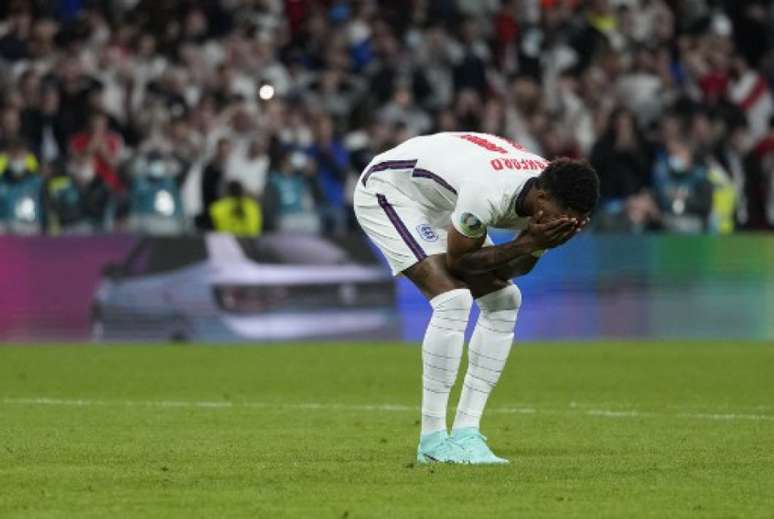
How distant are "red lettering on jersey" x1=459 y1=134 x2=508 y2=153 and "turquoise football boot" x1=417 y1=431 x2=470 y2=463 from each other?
4.98ft

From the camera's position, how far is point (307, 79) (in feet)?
84.3

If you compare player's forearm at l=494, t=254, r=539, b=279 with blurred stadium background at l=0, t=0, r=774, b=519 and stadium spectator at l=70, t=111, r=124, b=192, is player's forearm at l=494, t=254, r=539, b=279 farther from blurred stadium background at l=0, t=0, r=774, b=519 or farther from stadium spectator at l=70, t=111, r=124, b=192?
stadium spectator at l=70, t=111, r=124, b=192

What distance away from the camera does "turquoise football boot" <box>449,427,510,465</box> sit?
10.5 m

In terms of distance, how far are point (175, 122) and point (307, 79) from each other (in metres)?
2.85

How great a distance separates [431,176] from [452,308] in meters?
0.73

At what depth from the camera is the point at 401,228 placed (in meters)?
10.7

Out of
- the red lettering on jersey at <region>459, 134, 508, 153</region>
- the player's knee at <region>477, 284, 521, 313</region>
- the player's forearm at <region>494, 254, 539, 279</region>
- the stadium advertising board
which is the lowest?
the stadium advertising board

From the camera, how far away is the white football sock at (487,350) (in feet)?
35.4

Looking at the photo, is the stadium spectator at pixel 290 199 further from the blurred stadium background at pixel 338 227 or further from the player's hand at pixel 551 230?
the player's hand at pixel 551 230

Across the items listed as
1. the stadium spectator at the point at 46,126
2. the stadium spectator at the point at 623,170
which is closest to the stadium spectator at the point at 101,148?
the stadium spectator at the point at 46,126

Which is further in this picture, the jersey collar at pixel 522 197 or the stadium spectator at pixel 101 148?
the stadium spectator at pixel 101 148

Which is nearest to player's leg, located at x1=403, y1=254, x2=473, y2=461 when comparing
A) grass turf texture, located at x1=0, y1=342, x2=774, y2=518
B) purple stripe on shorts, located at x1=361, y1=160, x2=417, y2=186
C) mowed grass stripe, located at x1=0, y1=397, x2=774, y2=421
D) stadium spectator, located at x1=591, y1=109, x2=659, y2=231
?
grass turf texture, located at x1=0, y1=342, x2=774, y2=518

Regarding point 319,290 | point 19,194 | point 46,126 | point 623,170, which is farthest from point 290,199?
point 623,170

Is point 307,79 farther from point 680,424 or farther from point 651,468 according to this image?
point 651,468
